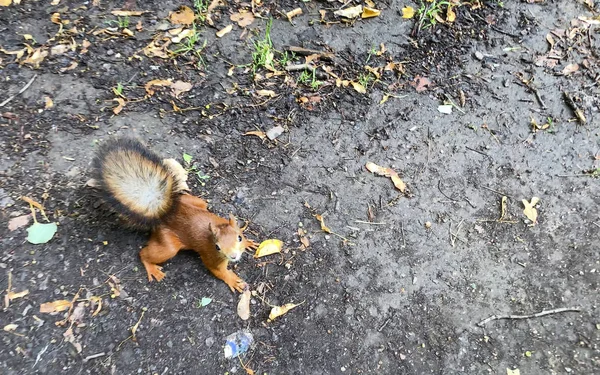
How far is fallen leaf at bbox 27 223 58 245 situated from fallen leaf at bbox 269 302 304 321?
1370mm

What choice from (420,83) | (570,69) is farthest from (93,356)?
(570,69)

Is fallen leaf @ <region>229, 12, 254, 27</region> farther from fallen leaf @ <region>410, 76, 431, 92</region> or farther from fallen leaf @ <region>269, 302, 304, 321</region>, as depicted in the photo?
fallen leaf @ <region>269, 302, 304, 321</region>


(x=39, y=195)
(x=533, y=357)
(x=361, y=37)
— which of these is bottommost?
(x=533, y=357)

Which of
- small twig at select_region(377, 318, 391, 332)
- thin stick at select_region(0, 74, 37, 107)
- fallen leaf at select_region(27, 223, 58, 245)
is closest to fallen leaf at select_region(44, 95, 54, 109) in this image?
thin stick at select_region(0, 74, 37, 107)

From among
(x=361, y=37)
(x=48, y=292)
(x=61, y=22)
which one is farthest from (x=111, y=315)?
(x=361, y=37)

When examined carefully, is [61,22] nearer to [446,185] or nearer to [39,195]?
[39,195]

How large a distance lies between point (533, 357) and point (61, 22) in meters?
4.13

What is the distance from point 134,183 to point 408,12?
2877 mm

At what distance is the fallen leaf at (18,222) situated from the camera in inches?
107

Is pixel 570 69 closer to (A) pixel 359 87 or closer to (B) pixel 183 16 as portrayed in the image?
(A) pixel 359 87

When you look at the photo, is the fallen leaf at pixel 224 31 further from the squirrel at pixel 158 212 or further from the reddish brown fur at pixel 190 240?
the reddish brown fur at pixel 190 240

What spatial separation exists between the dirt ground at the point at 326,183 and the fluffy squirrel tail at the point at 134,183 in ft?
1.11

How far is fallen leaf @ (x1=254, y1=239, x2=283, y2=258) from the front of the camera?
9.41ft

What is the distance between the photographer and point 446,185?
3.29 m
